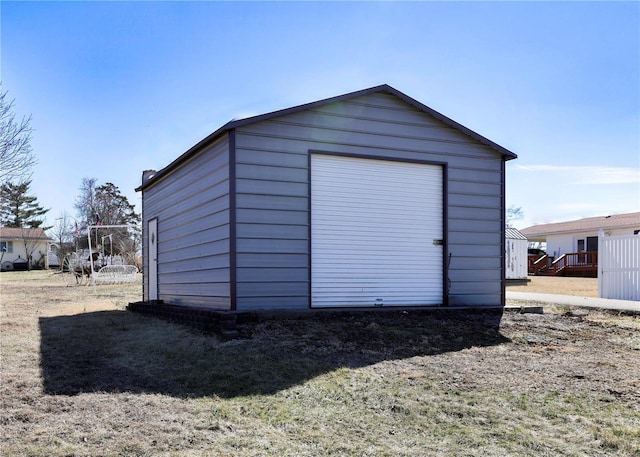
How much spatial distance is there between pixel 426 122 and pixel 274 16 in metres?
3.37

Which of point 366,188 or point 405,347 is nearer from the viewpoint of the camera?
point 405,347

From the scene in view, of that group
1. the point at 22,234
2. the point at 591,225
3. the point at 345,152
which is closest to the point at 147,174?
the point at 345,152

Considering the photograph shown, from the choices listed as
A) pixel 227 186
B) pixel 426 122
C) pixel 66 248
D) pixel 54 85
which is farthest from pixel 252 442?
pixel 66 248

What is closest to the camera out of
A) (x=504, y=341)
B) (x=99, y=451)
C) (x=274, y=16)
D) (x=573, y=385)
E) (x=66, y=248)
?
(x=99, y=451)

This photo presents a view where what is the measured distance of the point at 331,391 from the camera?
15.3 feet

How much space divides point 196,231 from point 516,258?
657 inches

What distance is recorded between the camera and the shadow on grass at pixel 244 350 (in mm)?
5031

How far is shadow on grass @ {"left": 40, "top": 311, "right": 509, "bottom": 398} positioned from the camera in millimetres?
5031

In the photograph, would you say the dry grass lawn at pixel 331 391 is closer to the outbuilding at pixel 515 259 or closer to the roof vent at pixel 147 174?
the roof vent at pixel 147 174

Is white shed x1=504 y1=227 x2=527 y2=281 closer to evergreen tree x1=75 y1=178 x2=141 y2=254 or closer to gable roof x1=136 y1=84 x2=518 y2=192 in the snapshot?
gable roof x1=136 y1=84 x2=518 y2=192

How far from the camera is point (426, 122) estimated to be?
31.3 ft

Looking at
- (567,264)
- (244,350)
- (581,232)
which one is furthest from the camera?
(581,232)

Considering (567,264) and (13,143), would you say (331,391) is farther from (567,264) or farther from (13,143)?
(567,264)

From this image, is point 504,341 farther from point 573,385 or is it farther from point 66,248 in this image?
point 66,248
